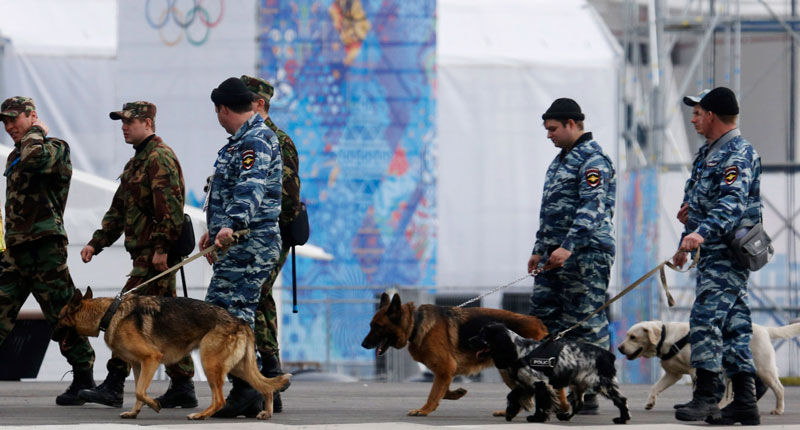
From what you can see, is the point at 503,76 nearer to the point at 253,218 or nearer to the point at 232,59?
the point at 232,59

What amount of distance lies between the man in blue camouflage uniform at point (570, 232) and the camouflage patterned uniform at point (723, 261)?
0.60 metres

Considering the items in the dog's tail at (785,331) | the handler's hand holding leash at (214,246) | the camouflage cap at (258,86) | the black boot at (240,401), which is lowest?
Answer: the black boot at (240,401)

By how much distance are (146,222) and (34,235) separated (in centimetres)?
65

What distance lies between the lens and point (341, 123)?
58.9 feet

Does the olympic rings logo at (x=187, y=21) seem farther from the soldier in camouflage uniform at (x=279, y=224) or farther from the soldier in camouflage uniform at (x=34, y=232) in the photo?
the soldier in camouflage uniform at (x=279, y=224)

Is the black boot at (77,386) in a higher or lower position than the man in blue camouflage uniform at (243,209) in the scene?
lower

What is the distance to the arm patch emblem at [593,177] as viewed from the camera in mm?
7793

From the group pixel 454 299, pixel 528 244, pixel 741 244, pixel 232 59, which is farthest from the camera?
pixel 528 244

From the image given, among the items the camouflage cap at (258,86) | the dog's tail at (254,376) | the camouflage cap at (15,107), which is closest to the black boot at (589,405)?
the dog's tail at (254,376)

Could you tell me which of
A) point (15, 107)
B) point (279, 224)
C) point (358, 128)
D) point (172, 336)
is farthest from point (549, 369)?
point (358, 128)

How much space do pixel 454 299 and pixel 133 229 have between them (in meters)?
9.13

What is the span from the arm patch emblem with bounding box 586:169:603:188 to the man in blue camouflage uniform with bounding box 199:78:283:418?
1778 mm

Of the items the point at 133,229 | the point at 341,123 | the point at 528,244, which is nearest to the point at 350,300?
the point at 341,123

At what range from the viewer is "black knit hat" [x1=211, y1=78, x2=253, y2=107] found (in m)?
7.32
